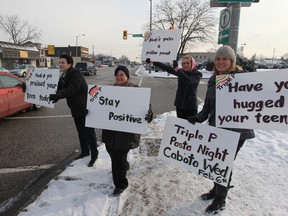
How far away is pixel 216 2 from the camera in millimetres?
4297

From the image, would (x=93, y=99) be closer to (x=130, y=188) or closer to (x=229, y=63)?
(x=130, y=188)

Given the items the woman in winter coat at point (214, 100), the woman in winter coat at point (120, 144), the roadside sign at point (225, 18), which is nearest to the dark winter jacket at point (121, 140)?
the woman in winter coat at point (120, 144)

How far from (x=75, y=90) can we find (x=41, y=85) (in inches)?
48.3

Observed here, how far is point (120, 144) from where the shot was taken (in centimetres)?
282

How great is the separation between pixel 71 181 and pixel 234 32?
3796mm

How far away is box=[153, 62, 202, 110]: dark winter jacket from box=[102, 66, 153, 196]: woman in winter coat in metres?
1.00

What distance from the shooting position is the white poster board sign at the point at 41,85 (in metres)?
4.10

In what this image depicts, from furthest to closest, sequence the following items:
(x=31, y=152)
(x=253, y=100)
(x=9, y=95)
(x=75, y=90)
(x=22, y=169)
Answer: (x=9, y=95) < (x=31, y=152) < (x=22, y=169) < (x=75, y=90) < (x=253, y=100)

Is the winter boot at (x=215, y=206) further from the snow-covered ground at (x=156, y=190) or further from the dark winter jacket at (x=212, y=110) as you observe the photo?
the dark winter jacket at (x=212, y=110)

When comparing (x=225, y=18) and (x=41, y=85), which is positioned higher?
(x=225, y=18)

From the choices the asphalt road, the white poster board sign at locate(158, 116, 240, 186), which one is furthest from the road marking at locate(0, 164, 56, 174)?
the white poster board sign at locate(158, 116, 240, 186)

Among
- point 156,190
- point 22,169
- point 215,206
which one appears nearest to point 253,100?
point 215,206

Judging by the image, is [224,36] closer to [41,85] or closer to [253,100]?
[253,100]

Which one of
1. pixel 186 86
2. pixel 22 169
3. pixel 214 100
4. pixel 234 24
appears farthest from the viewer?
pixel 234 24
